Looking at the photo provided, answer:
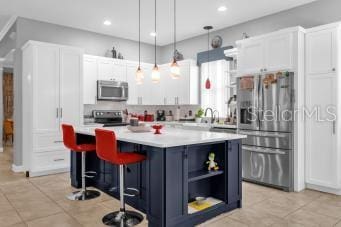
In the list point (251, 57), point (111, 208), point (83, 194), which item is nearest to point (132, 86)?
point (251, 57)

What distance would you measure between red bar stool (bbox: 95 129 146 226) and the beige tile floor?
0.12 meters

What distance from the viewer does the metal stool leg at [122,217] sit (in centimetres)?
285

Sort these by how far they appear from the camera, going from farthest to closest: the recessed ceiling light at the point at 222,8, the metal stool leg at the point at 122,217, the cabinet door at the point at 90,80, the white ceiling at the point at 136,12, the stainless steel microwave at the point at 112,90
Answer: the stainless steel microwave at the point at 112,90, the cabinet door at the point at 90,80, the recessed ceiling light at the point at 222,8, the white ceiling at the point at 136,12, the metal stool leg at the point at 122,217

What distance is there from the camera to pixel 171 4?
459 centimetres

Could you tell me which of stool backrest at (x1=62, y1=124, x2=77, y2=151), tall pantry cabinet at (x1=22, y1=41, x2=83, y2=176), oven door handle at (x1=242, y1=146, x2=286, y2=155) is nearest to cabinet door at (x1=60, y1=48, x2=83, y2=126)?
tall pantry cabinet at (x1=22, y1=41, x2=83, y2=176)

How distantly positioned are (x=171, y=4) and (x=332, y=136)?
3271mm

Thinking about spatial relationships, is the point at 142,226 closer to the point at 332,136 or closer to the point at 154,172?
the point at 154,172

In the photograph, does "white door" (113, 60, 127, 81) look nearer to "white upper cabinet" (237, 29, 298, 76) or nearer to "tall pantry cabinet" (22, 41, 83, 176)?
"tall pantry cabinet" (22, 41, 83, 176)

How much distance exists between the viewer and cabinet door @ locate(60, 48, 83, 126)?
16.8 feet

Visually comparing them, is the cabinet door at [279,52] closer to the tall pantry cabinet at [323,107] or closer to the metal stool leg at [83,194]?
the tall pantry cabinet at [323,107]

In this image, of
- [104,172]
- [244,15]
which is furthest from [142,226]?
[244,15]

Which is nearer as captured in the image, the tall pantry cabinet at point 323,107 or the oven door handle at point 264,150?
the tall pantry cabinet at point 323,107

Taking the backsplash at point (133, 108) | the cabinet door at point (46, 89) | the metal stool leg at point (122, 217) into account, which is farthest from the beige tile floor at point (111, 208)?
the backsplash at point (133, 108)

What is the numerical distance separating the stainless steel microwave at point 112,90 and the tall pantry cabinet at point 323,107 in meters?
3.91
